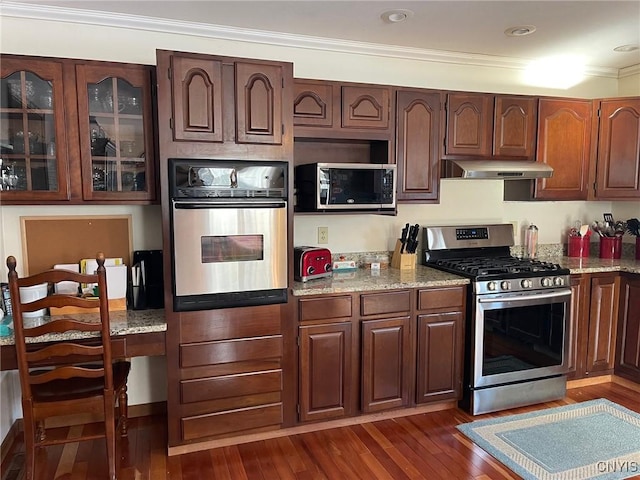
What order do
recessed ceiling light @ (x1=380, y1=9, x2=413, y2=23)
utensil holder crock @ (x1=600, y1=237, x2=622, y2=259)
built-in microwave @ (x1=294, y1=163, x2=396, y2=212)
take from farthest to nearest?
utensil holder crock @ (x1=600, y1=237, x2=622, y2=259)
built-in microwave @ (x1=294, y1=163, x2=396, y2=212)
recessed ceiling light @ (x1=380, y1=9, x2=413, y2=23)

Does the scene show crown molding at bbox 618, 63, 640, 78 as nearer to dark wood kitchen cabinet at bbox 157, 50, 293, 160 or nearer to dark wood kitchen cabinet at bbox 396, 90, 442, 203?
dark wood kitchen cabinet at bbox 396, 90, 442, 203

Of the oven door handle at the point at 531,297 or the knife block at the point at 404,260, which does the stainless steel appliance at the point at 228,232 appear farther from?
the oven door handle at the point at 531,297

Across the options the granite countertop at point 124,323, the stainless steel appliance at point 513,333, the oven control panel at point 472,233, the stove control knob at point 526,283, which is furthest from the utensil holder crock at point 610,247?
the granite countertop at point 124,323

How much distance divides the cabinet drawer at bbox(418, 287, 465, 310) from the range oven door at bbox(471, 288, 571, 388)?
0.12 meters

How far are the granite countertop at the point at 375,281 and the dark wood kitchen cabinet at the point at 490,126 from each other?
884 millimetres

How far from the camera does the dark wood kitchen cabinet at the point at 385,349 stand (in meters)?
2.87

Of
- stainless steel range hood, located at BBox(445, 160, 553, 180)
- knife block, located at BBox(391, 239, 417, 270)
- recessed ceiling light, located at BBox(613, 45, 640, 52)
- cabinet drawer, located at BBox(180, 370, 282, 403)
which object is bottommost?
cabinet drawer, located at BBox(180, 370, 282, 403)

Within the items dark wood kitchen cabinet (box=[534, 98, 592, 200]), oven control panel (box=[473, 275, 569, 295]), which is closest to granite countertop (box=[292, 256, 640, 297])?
oven control panel (box=[473, 275, 569, 295])

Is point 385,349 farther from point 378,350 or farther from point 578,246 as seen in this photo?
point 578,246

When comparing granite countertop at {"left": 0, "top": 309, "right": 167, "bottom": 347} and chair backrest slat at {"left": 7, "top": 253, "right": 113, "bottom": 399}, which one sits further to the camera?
granite countertop at {"left": 0, "top": 309, "right": 167, "bottom": 347}

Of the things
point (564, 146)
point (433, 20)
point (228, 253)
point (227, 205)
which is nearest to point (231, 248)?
point (228, 253)

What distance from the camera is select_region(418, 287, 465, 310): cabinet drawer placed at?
2961mm

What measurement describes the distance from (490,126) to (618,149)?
44.5 inches

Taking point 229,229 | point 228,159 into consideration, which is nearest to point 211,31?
point 228,159
